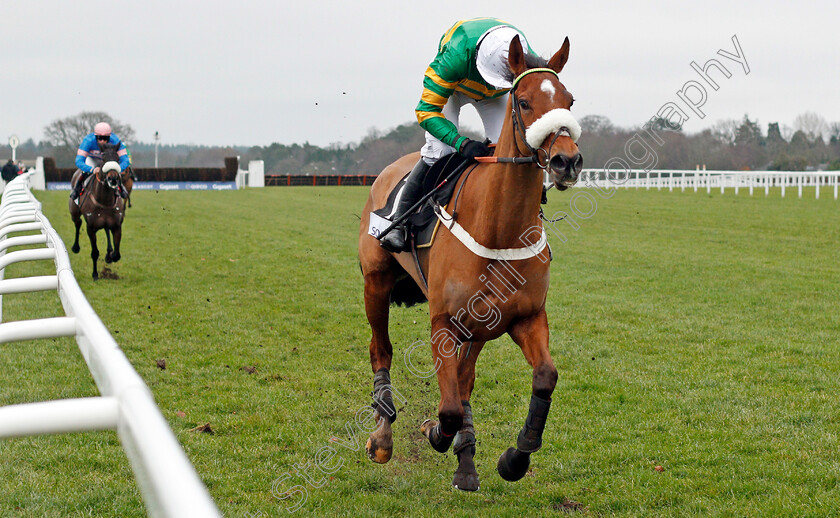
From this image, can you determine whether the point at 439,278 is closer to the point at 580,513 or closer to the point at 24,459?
the point at 580,513

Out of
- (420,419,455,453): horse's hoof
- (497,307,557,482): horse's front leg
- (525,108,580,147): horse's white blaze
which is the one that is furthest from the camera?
(420,419,455,453): horse's hoof

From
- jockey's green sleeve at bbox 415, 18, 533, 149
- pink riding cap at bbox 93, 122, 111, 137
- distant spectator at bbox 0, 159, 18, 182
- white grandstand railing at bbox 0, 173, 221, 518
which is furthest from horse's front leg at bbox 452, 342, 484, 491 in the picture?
distant spectator at bbox 0, 159, 18, 182

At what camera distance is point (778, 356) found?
586 centimetres

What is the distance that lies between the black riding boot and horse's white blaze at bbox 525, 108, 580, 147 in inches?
51.5

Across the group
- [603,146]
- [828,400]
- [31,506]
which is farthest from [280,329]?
[603,146]

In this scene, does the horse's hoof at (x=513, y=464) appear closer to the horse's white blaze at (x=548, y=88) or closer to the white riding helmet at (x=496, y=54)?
the horse's white blaze at (x=548, y=88)

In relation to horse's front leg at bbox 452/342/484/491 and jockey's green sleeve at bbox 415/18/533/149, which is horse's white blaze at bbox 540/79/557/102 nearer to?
jockey's green sleeve at bbox 415/18/533/149

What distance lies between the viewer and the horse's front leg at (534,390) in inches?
129

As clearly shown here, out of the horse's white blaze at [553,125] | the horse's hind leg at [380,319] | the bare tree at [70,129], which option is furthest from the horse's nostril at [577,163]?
the bare tree at [70,129]

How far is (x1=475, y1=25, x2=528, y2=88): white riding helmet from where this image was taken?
3533 millimetres

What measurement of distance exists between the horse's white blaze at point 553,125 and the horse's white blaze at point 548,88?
0.12 meters

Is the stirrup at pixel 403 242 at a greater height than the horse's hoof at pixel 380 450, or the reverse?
the stirrup at pixel 403 242

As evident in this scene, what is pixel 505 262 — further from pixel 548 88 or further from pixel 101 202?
pixel 101 202

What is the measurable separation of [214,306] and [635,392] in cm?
491
